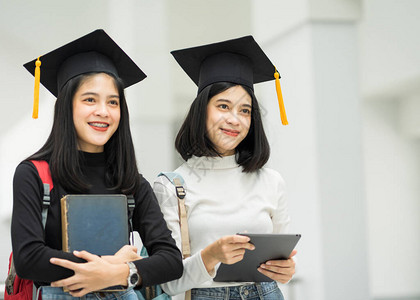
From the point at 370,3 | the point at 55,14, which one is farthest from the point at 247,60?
the point at 370,3

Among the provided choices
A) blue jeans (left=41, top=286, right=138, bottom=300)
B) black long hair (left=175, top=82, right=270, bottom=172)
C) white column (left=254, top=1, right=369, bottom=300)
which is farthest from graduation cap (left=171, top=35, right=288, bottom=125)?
white column (left=254, top=1, right=369, bottom=300)

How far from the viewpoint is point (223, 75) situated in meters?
2.36

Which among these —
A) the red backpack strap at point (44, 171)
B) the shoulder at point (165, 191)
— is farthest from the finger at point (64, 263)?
the shoulder at point (165, 191)

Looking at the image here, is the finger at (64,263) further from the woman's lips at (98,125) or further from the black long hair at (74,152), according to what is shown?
the woman's lips at (98,125)

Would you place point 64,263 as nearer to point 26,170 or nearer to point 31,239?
point 31,239

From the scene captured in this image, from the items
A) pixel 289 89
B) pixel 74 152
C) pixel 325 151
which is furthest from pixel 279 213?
pixel 289 89

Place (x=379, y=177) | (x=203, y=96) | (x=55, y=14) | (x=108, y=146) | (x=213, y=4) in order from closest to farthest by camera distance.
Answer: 1. (x=108, y=146)
2. (x=203, y=96)
3. (x=55, y=14)
4. (x=213, y=4)
5. (x=379, y=177)

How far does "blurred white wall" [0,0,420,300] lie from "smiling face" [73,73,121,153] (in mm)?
2041

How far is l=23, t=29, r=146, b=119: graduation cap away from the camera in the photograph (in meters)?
2.03

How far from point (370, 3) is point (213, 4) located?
1.37 m

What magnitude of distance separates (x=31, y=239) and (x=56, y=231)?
0.14m

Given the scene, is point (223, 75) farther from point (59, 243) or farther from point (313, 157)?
point (313, 157)

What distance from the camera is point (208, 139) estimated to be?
2.36 meters

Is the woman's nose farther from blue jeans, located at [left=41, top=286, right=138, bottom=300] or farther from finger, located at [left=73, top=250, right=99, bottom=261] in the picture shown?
blue jeans, located at [left=41, top=286, right=138, bottom=300]
